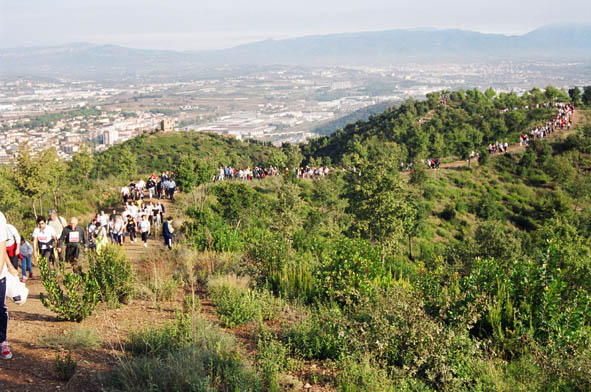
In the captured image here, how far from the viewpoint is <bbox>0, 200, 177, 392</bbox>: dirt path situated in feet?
13.0

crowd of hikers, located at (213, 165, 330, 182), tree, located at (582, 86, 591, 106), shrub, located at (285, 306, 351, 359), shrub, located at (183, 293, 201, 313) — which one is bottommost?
crowd of hikers, located at (213, 165, 330, 182)

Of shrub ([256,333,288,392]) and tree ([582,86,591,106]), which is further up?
tree ([582,86,591,106])

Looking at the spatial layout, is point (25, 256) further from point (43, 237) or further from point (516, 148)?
point (516, 148)

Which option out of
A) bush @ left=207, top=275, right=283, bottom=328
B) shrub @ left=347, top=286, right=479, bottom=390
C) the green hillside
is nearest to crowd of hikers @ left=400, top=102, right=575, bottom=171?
the green hillside

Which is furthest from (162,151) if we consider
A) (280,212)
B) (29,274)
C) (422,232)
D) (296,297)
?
(296,297)

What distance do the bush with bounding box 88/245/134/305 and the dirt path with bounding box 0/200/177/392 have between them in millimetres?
178

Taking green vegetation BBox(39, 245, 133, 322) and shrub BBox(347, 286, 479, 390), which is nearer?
shrub BBox(347, 286, 479, 390)

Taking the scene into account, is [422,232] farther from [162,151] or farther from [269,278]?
[162,151]

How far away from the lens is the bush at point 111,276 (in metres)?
6.07

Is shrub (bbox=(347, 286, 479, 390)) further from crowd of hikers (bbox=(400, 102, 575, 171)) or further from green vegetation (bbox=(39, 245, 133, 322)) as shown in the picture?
crowd of hikers (bbox=(400, 102, 575, 171))

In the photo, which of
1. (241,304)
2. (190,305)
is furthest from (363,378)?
(190,305)

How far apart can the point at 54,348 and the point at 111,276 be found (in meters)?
1.60

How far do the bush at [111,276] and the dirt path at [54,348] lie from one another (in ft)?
0.58

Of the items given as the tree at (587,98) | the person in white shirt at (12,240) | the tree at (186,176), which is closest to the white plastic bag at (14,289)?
the person in white shirt at (12,240)
